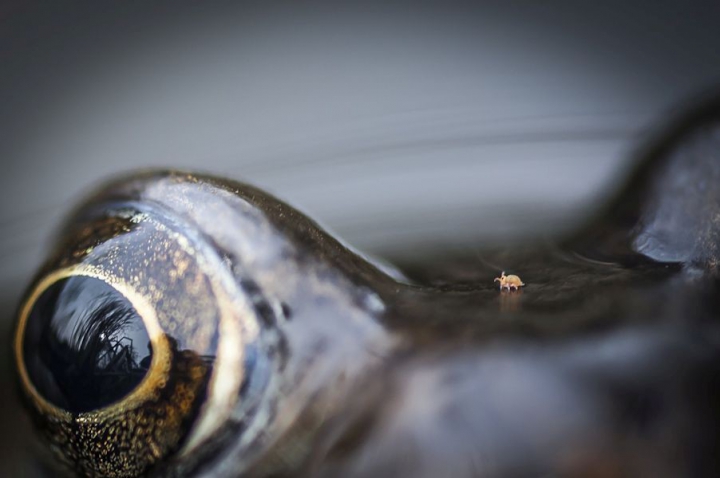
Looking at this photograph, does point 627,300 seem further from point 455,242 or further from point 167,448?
point 455,242

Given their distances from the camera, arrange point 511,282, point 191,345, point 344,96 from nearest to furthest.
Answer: point 191,345 < point 511,282 < point 344,96

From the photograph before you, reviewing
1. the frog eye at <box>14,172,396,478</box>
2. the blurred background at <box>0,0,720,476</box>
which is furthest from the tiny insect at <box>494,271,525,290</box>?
the blurred background at <box>0,0,720,476</box>

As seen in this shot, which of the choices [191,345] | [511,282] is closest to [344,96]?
[511,282]

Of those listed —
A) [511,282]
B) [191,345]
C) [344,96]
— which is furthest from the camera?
[344,96]

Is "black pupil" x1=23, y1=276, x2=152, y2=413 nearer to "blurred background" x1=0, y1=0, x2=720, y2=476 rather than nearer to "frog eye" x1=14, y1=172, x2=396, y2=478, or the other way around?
"frog eye" x1=14, y1=172, x2=396, y2=478

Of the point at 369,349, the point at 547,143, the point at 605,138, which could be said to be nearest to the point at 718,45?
the point at 605,138

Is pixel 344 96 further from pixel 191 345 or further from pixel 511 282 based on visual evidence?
pixel 191 345

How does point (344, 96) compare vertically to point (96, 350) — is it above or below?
above

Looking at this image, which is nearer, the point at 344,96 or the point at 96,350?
the point at 96,350
